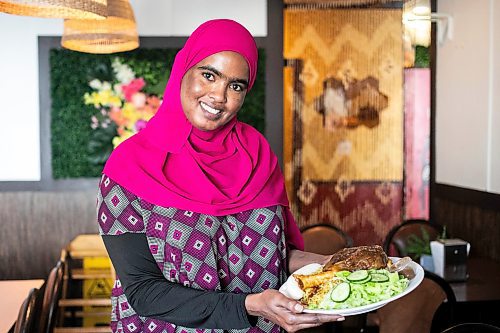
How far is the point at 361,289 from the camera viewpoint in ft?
4.95

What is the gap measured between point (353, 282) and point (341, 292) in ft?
0.14

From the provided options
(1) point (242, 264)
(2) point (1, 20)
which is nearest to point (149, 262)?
(1) point (242, 264)

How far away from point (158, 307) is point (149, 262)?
0.11 m

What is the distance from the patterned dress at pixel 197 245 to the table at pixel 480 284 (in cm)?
145

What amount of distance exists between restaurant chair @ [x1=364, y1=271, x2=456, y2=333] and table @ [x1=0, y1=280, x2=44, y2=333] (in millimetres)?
1606

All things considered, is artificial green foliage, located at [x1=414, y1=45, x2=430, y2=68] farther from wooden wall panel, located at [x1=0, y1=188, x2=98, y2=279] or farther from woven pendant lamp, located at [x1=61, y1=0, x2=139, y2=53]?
wooden wall panel, located at [x1=0, y1=188, x2=98, y2=279]

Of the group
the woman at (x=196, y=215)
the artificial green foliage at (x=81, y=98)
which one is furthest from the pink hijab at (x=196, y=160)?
the artificial green foliage at (x=81, y=98)

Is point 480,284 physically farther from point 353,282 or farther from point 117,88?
point 117,88

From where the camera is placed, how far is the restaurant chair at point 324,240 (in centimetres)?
377

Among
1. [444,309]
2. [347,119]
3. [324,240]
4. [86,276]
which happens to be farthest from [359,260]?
[347,119]

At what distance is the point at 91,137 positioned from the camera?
4.78 m

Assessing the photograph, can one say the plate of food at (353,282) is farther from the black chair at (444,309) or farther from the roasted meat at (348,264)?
the black chair at (444,309)

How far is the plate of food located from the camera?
1.48 meters

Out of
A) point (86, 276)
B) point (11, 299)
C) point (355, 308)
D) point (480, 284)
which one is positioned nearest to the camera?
point (355, 308)
